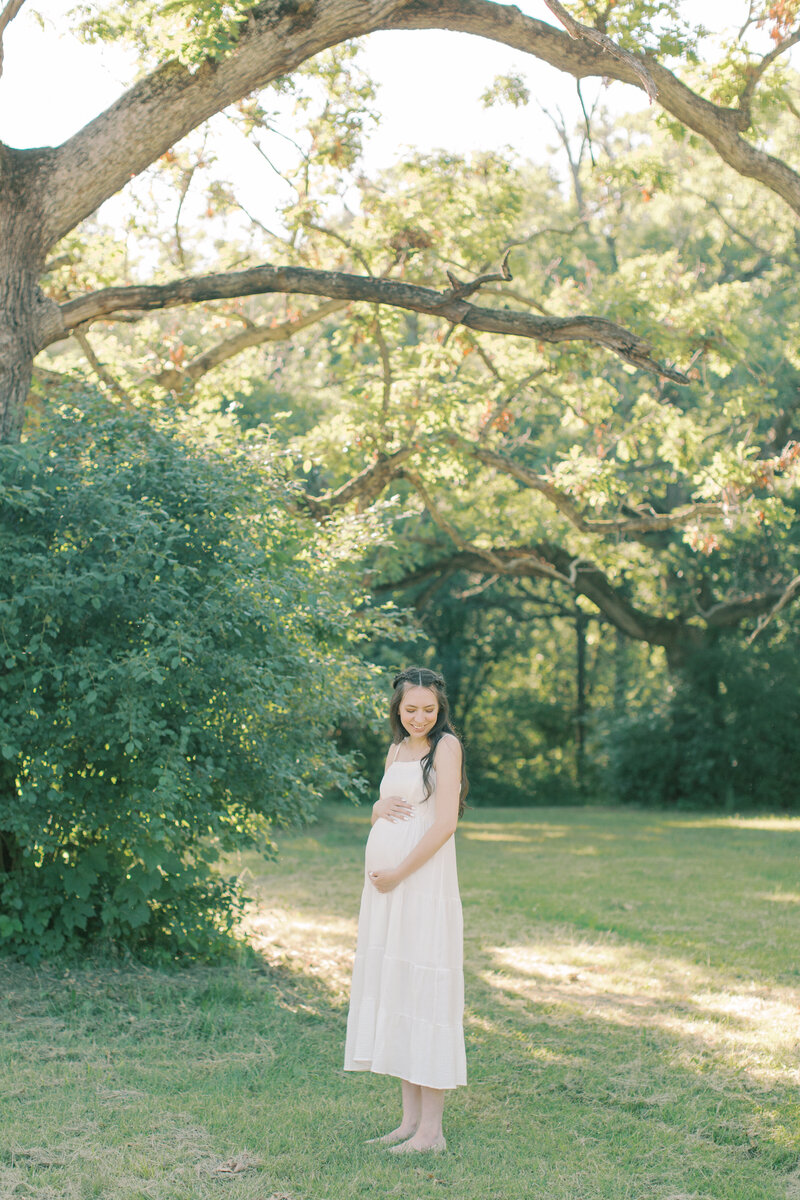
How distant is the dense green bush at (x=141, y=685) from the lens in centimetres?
→ 598

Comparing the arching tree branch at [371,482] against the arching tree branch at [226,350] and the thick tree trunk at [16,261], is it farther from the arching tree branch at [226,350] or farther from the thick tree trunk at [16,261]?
the thick tree trunk at [16,261]

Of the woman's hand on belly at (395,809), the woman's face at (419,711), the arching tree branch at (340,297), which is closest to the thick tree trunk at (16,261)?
the arching tree branch at (340,297)

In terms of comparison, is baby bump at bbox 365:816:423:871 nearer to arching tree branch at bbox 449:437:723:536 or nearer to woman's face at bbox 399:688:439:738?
woman's face at bbox 399:688:439:738

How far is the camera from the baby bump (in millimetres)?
4352

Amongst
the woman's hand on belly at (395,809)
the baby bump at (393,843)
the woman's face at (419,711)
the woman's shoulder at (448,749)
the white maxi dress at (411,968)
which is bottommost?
the white maxi dress at (411,968)

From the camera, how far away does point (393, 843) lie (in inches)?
172

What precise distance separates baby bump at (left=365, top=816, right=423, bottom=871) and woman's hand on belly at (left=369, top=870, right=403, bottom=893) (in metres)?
0.04

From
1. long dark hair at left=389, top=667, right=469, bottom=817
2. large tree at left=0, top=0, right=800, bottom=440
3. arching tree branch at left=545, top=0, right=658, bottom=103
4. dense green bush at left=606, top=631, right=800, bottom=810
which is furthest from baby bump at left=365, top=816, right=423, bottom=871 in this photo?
dense green bush at left=606, top=631, right=800, bottom=810

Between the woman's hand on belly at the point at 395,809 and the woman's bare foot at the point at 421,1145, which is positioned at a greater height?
the woman's hand on belly at the point at 395,809

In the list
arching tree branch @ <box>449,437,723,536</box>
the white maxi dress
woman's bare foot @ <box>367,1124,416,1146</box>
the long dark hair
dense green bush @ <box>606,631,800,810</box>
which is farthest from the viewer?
dense green bush @ <box>606,631,800,810</box>

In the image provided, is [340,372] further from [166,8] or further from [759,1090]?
[759,1090]

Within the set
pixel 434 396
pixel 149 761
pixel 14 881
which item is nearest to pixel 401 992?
pixel 149 761

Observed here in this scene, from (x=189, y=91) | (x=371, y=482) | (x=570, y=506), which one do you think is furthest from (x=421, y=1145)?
(x=570, y=506)

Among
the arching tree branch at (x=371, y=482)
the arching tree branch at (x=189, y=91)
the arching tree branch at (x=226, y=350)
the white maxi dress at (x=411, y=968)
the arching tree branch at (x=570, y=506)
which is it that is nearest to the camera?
the white maxi dress at (x=411, y=968)
